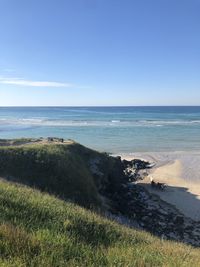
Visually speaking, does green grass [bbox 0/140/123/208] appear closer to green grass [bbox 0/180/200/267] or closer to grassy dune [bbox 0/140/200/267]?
grassy dune [bbox 0/140/200/267]

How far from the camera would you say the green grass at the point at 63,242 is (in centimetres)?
479

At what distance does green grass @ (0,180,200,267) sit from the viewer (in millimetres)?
4789

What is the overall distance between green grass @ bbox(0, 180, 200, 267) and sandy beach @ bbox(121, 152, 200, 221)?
1284 cm

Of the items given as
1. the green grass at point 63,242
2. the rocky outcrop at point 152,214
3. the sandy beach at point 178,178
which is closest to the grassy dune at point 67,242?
the green grass at point 63,242

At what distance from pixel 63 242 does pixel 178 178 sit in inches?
936

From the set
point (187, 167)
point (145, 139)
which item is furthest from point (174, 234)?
point (145, 139)

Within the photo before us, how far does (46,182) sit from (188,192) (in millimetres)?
10874

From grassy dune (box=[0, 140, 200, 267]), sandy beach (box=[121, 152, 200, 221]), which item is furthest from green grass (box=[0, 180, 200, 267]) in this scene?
sandy beach (box=[121, 152, 200, 221])

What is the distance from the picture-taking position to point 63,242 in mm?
5566

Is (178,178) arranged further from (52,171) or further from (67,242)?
(67,242)

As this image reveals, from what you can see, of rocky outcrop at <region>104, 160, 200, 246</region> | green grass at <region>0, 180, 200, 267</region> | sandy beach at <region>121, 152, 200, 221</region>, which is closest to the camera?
green grass at <region>0, 180, 200, 267</region>

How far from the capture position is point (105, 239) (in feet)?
22.7

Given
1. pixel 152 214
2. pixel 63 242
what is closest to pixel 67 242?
pixel 63 242

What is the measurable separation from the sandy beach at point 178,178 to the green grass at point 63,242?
12841 mm
